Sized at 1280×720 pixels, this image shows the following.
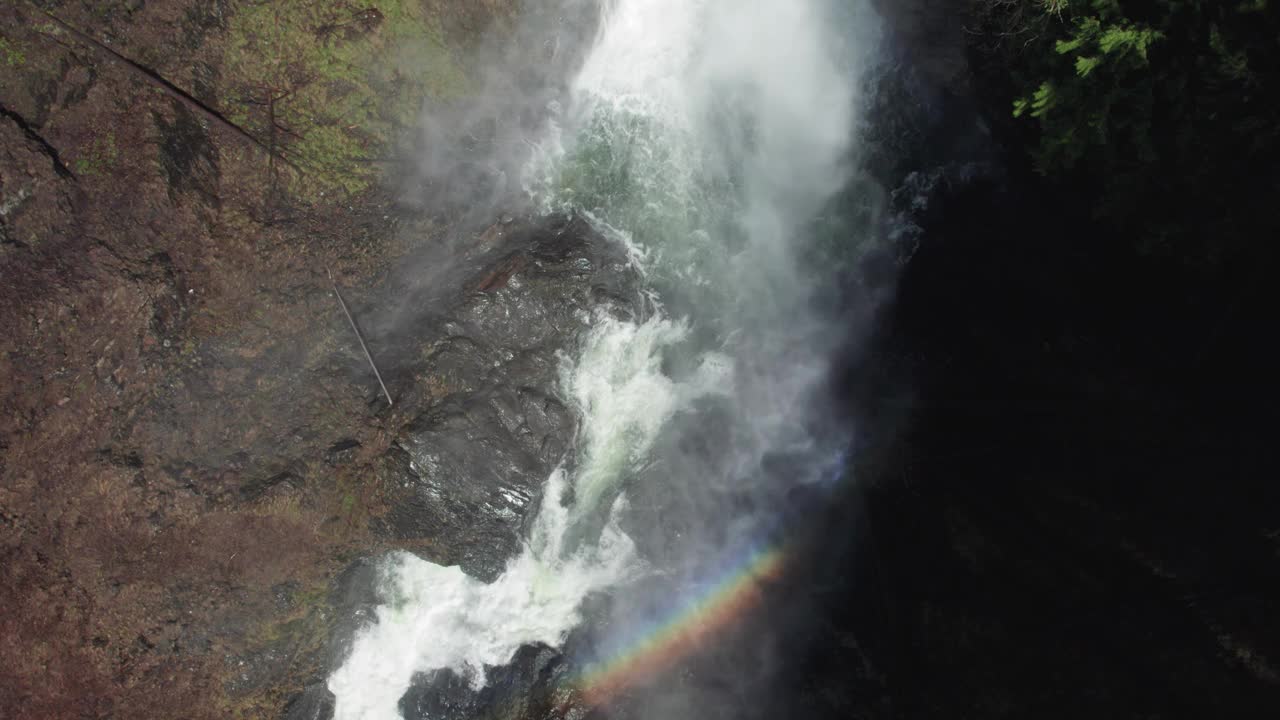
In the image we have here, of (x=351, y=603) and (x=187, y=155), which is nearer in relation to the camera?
(x=187, y=155)

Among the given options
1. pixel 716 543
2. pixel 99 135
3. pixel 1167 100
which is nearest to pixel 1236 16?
pixel 1167 100

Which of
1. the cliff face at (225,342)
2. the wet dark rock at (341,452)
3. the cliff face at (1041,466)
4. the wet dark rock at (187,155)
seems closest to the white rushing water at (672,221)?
the cliff face at (225,342)

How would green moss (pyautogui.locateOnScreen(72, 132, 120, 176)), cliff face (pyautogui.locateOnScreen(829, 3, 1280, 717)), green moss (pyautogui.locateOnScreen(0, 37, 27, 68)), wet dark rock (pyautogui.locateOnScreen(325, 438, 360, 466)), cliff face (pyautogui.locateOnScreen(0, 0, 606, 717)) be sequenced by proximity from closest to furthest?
cliff face (pyautogui.locateOnScreen(829, 3, 1280, 717))
cliff face (pyautogui.locateOnScreen(0, 0, 606, 717))
green moss (pyautogui.locateOnScreen(0, 37, 27, 68))
green moss (pyautogui.locateOnScreen(72, 132, 120, 176))
wet dark rock (pyautogui.locateOnScreen(325, 438, 360, 466))

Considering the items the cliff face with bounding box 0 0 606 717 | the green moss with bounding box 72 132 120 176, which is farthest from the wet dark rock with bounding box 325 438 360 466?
the green moss with bounding box 72 132 120 176

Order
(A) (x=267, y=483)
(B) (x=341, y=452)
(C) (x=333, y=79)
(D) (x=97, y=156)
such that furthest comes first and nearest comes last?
(C) (x=333, y=79) → (B) (x=341, y=452) → (A) (x=267, y=483) → (D) (x=97, y=156)

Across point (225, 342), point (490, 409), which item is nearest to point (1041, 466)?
point (490, 409)

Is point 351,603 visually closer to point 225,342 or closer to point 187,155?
point 225,342

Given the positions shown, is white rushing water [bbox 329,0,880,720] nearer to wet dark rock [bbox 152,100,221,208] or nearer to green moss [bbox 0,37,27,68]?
wet dark rock [bbox 152,100,221,208]

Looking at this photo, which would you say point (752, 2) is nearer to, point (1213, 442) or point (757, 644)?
point (1213, 442)
